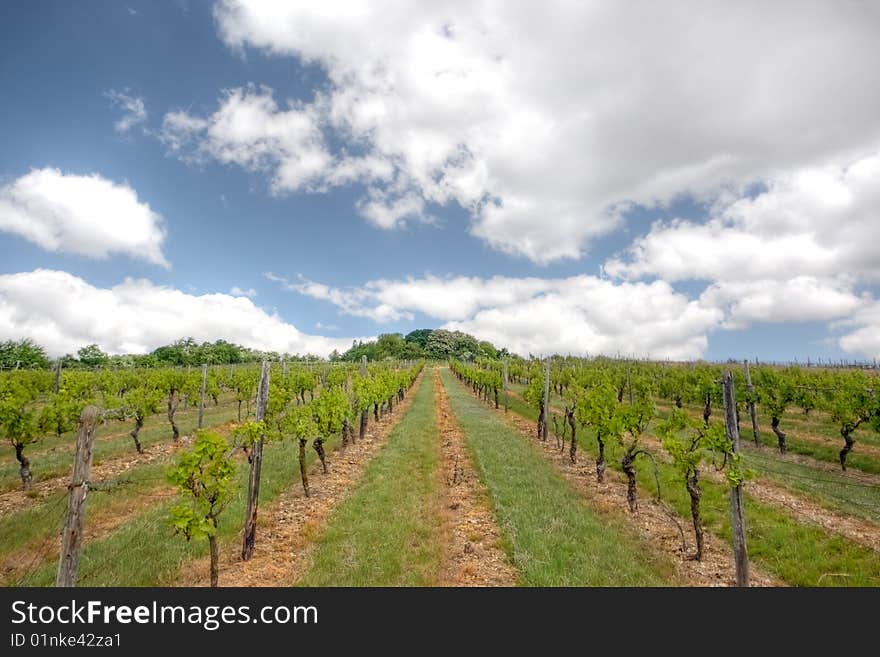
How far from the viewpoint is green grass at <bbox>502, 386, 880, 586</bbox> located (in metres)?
8.03

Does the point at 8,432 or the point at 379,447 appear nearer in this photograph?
the point at 8,432

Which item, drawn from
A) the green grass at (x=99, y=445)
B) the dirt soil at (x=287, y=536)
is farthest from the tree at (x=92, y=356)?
the dirt soil at (x=287, y=536)

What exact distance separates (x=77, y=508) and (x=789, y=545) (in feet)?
43.9

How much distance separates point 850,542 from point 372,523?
35.7 feet

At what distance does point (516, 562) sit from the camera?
803 cm

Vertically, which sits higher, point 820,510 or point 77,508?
point 77,508

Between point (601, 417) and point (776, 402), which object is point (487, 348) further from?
point (601, 417)

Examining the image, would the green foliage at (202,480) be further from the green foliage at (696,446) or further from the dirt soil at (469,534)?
the green foliage at (696,446)

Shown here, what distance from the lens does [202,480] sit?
7145 millimetres

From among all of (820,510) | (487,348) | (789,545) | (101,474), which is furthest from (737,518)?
(487,348)

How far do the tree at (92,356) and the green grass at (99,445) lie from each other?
67.3 m

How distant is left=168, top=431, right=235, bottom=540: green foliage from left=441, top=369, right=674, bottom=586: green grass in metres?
5.53
